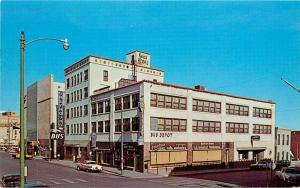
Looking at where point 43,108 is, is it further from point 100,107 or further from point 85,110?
point 100,107

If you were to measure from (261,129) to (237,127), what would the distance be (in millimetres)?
7801

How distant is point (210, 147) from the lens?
50250 mm

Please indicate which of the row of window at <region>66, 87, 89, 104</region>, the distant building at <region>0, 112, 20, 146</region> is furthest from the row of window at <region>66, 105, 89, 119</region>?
the distant building at <region>0, 112, 20, 146</region>

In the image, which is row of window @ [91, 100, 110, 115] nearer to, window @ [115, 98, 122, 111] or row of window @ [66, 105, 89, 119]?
window @ [115, 98, 122, 111]

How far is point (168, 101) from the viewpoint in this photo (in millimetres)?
44844

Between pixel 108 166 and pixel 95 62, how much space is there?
58.2 ft

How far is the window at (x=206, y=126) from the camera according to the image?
160 feet

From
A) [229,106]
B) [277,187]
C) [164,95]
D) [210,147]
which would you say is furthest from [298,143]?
[277,187]

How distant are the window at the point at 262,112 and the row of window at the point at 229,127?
1.87 metres

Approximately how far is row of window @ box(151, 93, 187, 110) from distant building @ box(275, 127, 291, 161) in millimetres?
28876

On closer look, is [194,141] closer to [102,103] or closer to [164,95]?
[164,95]

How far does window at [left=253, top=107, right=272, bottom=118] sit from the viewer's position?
60.1 meters

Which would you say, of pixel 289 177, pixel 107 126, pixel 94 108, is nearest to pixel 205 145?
pixel 107 126

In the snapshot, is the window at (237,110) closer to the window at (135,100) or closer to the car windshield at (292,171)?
the window at (135,100)
